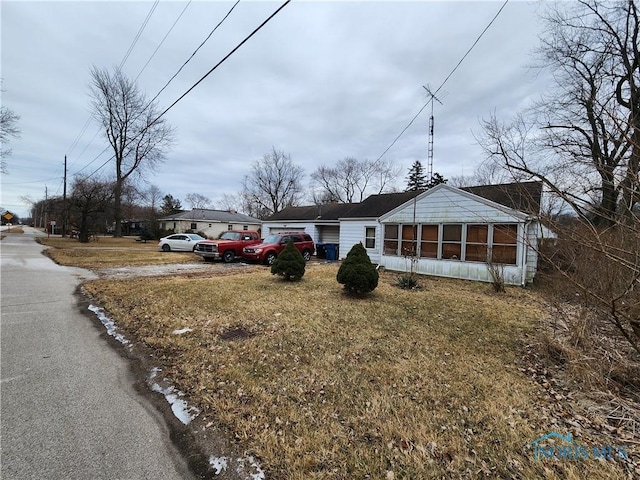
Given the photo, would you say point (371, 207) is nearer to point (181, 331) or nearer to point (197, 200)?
point (181, 331)

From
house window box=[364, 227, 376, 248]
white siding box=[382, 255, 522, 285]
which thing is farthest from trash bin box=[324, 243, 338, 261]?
white siding box=[382, 255, 522, 285]

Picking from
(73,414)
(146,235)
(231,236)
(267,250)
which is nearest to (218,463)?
(73,414)

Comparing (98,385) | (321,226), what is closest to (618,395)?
(98,385)

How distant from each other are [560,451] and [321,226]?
18.2 m

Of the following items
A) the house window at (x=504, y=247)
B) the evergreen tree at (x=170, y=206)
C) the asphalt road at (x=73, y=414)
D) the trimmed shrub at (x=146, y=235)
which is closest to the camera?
the asphalt road at (x=73, y=414)

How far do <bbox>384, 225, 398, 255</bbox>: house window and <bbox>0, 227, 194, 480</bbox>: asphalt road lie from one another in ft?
36.0

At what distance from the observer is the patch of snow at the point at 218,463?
221cm

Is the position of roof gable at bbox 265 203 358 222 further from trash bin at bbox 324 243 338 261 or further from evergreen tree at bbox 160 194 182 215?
evergreen tree at bbox 160 194 182 215

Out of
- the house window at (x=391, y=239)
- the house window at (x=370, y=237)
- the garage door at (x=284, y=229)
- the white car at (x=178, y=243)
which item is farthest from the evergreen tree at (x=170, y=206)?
the house window at (x=391, y=239)

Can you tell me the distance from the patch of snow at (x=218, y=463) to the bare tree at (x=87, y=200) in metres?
28.3

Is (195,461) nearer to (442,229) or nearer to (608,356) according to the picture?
(608,356)

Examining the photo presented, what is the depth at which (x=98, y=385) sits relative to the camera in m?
3.30

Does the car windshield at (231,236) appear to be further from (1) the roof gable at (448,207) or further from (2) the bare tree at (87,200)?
(2) the bare tree at (87,200)

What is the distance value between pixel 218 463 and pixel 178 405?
1.00m
